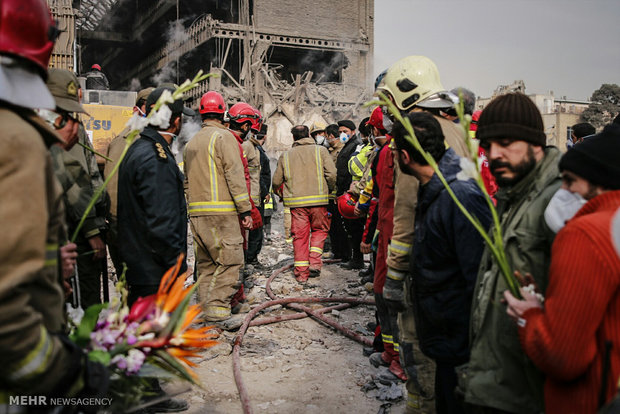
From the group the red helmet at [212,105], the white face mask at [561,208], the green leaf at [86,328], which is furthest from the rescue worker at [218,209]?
the white face mask at [561,208]

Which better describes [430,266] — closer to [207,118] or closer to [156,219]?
[156,219]

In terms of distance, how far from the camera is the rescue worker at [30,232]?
1381 millimetres

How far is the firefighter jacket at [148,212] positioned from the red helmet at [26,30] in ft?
7.44

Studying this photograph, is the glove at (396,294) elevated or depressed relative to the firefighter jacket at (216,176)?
depressed

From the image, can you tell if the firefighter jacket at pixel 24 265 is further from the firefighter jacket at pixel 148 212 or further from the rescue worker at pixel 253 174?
the rescue worker at pixel 253 174

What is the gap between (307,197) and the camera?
8.32 meters

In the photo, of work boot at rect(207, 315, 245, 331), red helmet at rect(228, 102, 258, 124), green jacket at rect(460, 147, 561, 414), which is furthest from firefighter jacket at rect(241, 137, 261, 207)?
green jacket at rect(460, 147, 561, 414)

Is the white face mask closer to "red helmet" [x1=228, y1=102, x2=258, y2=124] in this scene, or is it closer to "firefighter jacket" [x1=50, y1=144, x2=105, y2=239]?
"firefighter jacket" [x1=50, y1=144, x2=105, y2=239]

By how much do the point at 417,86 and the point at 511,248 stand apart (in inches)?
78.3

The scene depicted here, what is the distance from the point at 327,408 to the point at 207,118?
374 cm

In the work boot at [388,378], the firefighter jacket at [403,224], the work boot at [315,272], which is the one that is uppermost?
the firefighter jacket at [403,224]

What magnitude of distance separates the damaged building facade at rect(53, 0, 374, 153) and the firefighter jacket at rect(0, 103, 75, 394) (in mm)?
20261

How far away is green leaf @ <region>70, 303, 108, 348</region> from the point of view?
1.99 meters

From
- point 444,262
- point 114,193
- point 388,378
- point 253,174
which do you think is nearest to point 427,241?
point 444,262
